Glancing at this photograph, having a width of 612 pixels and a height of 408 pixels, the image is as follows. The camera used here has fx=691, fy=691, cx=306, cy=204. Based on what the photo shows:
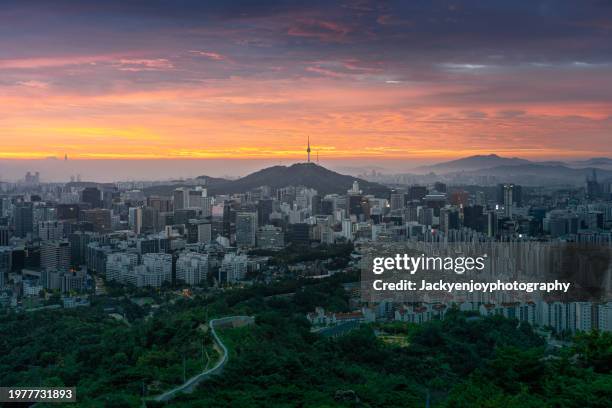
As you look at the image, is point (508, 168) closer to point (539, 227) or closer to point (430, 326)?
point (539, 227)

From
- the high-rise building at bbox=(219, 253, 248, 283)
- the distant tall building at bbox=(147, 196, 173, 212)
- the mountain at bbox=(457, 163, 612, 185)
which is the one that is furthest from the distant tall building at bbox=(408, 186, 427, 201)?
the distant tall building at bbox=(147, 196, 173, 212)

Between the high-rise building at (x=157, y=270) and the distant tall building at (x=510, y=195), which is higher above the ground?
the distant tall building at (x=510, y=195)

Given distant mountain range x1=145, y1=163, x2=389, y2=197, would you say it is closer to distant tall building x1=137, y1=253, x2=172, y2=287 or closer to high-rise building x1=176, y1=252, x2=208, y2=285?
high-rise building x1=176, y1=252, x2=208, y2=285

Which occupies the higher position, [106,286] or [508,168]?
[508,168]

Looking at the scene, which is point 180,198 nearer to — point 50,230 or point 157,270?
point 50,230

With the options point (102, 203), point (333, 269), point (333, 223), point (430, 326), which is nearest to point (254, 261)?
point (333, 269)

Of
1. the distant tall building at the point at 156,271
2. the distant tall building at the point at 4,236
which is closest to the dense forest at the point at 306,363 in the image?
the distant tall building at the point at 156,271

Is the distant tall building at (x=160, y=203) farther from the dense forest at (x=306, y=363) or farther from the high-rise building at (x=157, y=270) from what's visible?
the dense forest at (x=306, y=363)
